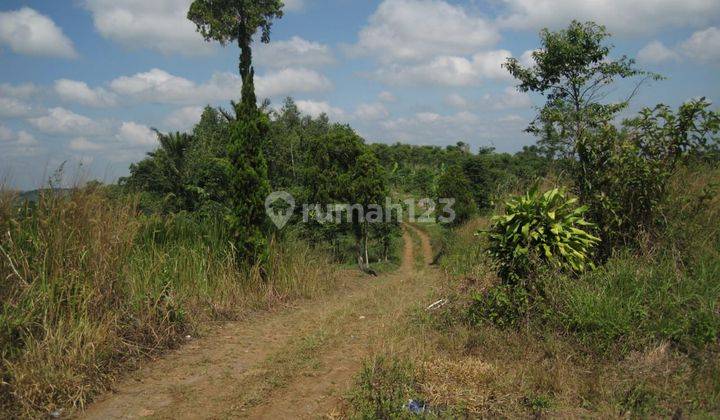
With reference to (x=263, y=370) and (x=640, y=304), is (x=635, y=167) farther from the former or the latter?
(x=263, y=370)

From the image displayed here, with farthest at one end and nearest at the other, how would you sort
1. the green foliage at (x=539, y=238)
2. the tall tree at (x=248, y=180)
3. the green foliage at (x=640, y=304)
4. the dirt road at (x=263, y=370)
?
the tall tree at (x=248, y=180), the green foliage at (x=539, y=238), the green foliage at (x=640, y=304), the dirt road at (x=263, y=370)

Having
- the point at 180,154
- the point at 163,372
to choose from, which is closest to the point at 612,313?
the point at 163,372

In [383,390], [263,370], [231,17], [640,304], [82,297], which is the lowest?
[263,370]

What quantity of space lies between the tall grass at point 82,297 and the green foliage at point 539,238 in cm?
386

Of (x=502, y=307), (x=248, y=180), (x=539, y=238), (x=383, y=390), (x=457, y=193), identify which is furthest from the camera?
(x=457, y=193)

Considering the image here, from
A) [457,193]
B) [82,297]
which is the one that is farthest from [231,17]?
[82,297]

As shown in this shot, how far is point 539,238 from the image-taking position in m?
5.70

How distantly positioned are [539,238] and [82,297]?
474cm

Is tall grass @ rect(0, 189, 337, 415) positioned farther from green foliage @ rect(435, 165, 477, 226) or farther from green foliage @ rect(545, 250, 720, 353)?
green foliage @ rect(435, 165, 477, 226)

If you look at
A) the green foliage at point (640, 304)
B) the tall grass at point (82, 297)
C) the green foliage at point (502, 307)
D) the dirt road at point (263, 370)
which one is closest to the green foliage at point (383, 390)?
the dirt road at point (263, 370)

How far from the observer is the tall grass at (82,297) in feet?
14.2

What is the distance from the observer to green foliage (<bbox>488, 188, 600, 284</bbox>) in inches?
221

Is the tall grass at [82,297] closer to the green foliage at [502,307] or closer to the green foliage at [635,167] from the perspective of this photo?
the green foliage at [502,307]

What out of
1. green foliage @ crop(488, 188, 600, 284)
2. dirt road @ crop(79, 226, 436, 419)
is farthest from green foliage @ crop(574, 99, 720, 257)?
dirt road @ crop(79, 226, 436, 419)
